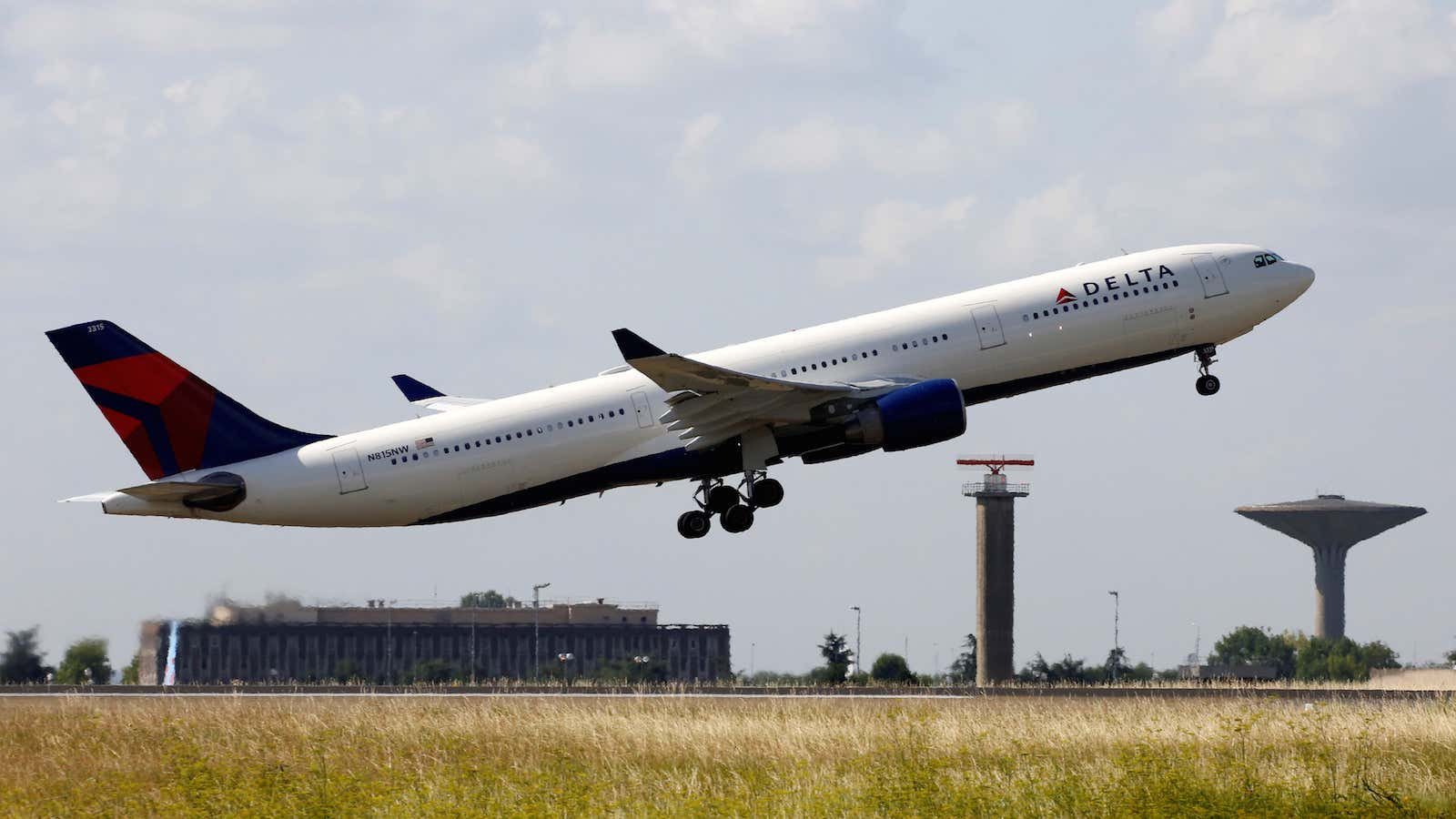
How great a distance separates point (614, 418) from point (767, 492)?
538 centimetres

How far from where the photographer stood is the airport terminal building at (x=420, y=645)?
67.8 meters

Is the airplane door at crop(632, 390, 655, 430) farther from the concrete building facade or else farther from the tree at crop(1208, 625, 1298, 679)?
the tree at crop(1208, 625, 1298, 679)

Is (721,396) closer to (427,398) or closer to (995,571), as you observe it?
(427,398)

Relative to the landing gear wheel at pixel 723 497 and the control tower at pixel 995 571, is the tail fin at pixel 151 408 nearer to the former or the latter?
the landing gear wheel at pixel 723 497

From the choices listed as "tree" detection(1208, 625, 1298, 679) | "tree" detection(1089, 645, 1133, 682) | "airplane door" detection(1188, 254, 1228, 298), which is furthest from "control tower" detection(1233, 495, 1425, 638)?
"airplane door" detection(1188, 254, 1228, 298)

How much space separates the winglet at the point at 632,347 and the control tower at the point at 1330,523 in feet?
407

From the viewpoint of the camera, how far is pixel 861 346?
51.8 meters

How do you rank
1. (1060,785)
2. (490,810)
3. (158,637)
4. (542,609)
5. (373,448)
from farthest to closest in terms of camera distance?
(542,609) → (158,637) → (373,448) → (1060,785) → (490,810)

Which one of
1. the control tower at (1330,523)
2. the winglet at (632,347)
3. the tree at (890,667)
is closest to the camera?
the winglet at (632,347)

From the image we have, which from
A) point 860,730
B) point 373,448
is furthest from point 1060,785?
point 373,448

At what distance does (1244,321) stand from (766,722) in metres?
22.7

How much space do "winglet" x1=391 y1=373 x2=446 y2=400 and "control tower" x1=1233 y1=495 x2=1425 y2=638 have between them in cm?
11601

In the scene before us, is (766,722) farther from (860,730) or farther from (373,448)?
(373,448)

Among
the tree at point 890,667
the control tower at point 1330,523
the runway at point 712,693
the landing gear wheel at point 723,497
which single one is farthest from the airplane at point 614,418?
the control tower at point 1330,523
